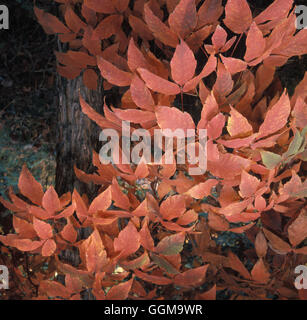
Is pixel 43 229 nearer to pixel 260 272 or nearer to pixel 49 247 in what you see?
pixel 49 247

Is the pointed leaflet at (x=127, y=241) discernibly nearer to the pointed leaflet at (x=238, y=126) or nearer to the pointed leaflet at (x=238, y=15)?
the pointed leaflet at (x=238, y=126)

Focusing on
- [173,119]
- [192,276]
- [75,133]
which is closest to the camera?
[173,119]

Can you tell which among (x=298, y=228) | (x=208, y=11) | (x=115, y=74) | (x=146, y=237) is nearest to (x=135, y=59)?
(x=115, y=74)

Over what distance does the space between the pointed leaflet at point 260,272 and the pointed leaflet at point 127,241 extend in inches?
8.1

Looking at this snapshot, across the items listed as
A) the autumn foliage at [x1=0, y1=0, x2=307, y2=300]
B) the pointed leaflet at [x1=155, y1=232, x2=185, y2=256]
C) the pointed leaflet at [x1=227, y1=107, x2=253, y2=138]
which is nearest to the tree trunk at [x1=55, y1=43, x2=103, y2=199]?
the autumn foliage at [x1=0, y1=0, x2=307, y2=300]

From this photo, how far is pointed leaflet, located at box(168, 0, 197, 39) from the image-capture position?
494 mm

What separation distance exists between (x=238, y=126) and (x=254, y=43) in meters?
0.11

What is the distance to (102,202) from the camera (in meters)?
0.57

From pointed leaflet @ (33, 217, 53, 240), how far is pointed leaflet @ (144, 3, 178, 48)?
1.09 feet

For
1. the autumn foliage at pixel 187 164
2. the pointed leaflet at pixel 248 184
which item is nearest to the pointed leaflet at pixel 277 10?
the autumn foliage at pixel 187 164

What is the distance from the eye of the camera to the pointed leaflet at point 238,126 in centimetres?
46

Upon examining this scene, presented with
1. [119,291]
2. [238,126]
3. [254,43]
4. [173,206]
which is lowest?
[119,291]

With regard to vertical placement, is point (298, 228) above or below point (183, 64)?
below

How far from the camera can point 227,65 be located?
0.50m
